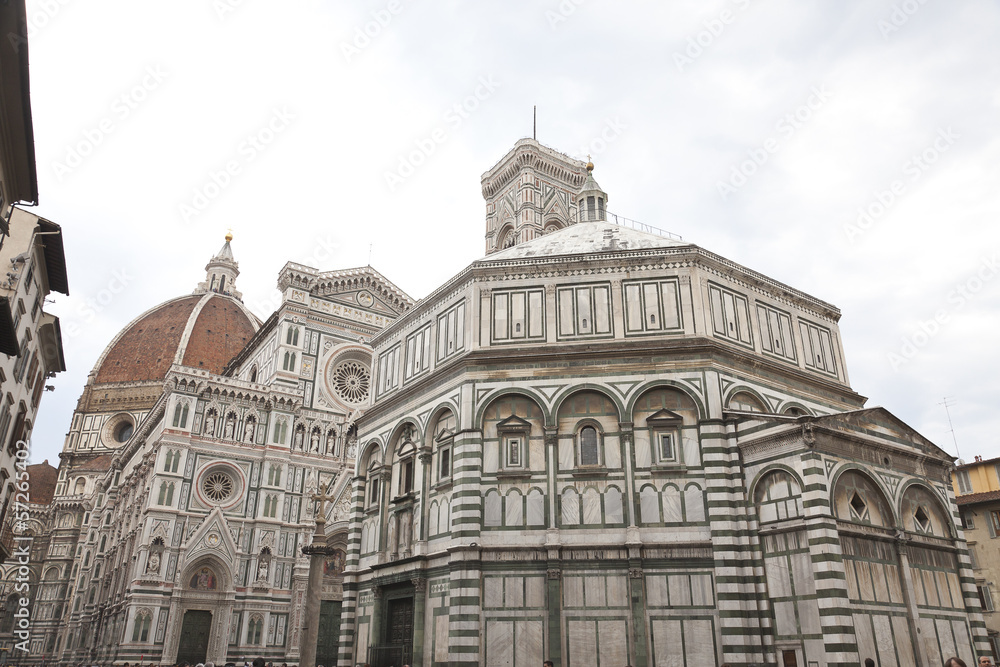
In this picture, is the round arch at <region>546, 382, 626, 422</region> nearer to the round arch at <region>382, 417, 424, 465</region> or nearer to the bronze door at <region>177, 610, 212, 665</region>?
the round arch at <region>382, 417, 424, 465</region>

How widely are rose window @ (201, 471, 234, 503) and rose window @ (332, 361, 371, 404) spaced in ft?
30.8

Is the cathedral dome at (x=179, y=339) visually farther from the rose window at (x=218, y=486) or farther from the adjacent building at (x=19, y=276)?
the adjacent building at (x=19, y=276)

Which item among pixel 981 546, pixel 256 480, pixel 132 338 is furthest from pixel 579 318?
pixel 132 338

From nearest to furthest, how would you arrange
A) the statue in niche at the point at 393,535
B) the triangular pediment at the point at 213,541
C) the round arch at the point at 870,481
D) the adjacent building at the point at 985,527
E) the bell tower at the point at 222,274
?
the round arch at the point at 870,481, the statue in niche at the point at 393,535, the adjacent building at the point at 985,527, the triangular pediment at the point at 213,541, the bell tower at the point at 222,274

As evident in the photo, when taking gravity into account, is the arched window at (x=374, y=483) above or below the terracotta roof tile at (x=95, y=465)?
below

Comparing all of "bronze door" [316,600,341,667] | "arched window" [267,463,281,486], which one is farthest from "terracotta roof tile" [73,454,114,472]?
"bronze door" [316,600,341,667]

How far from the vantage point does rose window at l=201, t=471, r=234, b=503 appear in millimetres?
44875

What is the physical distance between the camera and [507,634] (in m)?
20.5

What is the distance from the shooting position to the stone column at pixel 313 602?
21984mm

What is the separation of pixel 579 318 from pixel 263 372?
117 ft

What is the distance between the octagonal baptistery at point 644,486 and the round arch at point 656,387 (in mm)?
57

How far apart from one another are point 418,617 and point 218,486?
88.7ft

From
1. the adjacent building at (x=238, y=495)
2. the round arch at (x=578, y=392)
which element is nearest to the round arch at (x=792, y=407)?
the round arch at (x=578, y=392)

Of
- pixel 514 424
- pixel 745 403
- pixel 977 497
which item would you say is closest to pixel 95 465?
pixel 514 424
